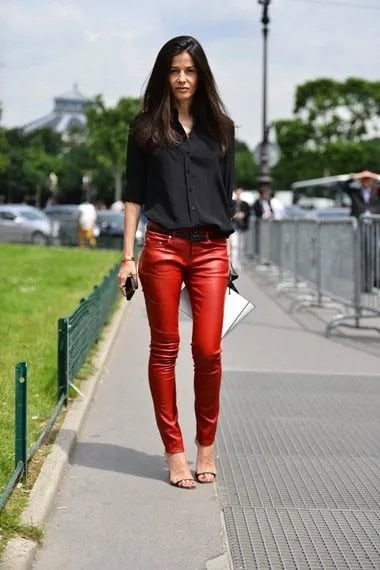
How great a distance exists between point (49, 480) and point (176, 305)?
40.8 inches

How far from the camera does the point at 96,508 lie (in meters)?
4.79

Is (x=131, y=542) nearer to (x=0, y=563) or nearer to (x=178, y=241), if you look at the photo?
(x=0, y=563)

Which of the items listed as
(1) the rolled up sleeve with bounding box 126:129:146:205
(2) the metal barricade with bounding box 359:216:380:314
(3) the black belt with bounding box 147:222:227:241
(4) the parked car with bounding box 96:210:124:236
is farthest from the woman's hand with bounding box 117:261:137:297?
(4) the parked car with bounding box 96:210:124:236

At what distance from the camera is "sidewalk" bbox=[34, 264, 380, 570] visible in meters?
4.21

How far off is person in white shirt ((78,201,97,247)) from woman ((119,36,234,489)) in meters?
27.5

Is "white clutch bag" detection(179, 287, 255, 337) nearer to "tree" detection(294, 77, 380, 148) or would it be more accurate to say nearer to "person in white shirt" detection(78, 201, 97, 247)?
"person in white shirt" detection(78, 201, 97, 247)

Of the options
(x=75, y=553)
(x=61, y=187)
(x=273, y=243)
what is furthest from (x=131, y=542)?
(x=61, y=187)

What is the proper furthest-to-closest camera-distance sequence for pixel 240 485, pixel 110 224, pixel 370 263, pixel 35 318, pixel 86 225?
pixel 110 224, pixel 86 225, pixel 35 318, pixel 370 263, pixel 240 485

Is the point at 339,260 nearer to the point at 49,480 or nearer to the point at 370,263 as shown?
the point at 370,263

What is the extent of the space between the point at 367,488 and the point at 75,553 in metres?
1.70

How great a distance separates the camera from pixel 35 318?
1185 cm

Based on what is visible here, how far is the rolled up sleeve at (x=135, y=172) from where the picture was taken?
514 cm

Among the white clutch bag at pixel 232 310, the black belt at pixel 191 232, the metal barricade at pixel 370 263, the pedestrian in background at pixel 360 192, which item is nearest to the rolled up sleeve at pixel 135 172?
the black belt at pixel 191 232

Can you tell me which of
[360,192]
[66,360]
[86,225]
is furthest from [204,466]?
[86,225]
